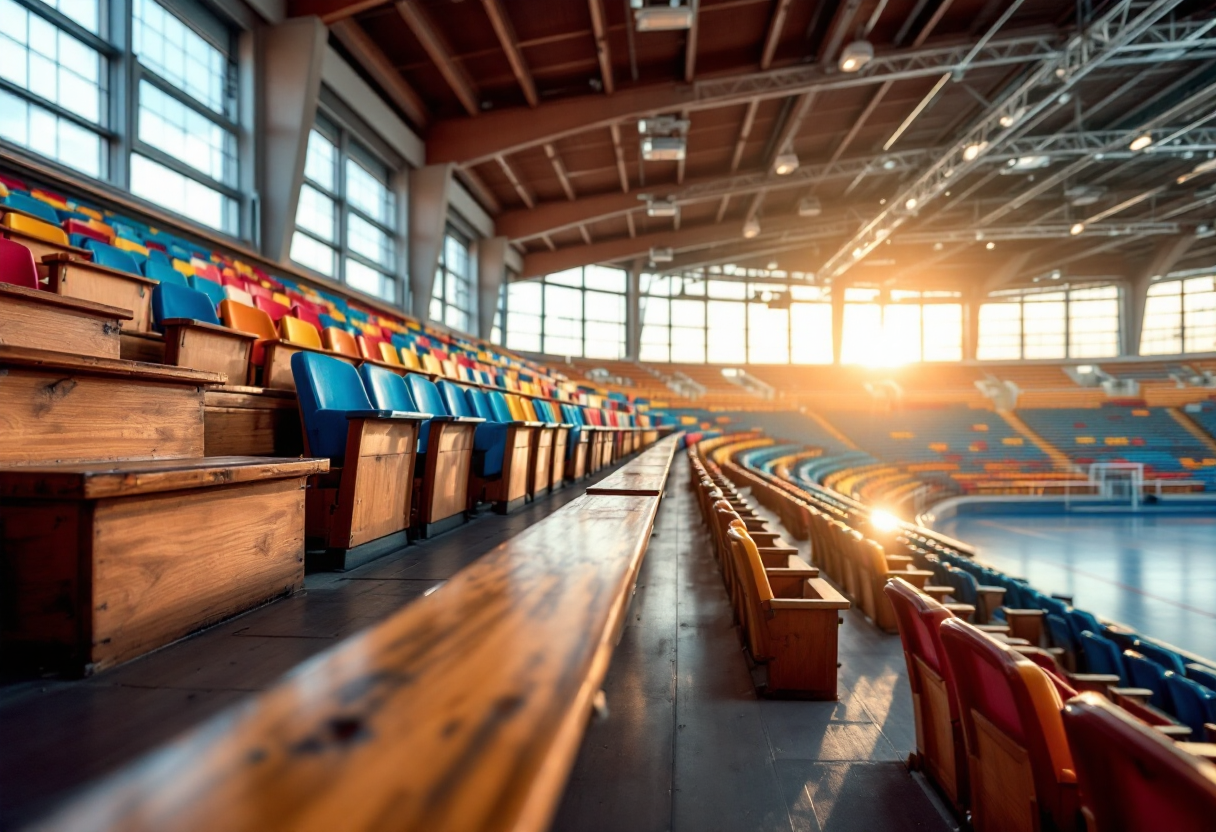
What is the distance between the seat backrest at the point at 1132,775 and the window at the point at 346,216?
4642mm

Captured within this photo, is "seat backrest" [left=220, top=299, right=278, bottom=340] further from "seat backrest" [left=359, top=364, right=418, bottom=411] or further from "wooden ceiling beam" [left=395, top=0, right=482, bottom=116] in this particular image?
"wooden ceiling beam" [left=395, top=0, right=482, bottom=116]

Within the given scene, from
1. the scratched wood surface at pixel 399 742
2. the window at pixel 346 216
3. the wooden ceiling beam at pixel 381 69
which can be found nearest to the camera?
the scratched wood surface at pixel 399 742

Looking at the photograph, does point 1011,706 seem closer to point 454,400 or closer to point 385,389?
point 385,389

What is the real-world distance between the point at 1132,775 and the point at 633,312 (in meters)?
10.3

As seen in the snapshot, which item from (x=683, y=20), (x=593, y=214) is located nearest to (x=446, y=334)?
(x=593, y=214)

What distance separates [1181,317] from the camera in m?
11.9

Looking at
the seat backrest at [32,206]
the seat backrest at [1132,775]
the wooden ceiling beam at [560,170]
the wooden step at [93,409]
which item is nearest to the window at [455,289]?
the wooden ceiling beam at [560,170]

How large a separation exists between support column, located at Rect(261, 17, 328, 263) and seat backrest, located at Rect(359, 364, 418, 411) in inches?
120

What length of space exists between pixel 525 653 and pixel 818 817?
58cm

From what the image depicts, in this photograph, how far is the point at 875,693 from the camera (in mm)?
1139

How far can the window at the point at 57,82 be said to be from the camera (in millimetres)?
2742

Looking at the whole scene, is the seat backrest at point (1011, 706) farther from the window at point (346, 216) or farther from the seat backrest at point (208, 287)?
the window at point (346, 216)

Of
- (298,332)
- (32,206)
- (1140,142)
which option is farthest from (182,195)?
(1140,142)

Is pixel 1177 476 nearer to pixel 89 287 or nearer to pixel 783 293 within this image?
pixel 783 293
